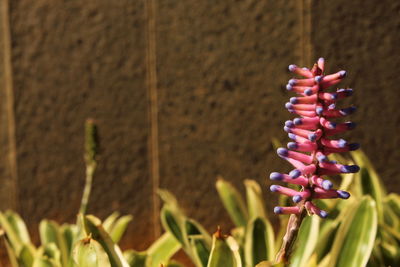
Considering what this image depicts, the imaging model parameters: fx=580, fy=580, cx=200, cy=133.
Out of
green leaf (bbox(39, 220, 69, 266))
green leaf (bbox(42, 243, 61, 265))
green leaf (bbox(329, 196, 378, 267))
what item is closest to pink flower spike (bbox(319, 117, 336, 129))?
green leaf (bbox(329, 196, 378, 267))

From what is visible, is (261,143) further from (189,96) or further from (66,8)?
(66,8)

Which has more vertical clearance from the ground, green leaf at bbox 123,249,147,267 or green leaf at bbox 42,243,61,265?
green leaf at bbox 123,249,147,267

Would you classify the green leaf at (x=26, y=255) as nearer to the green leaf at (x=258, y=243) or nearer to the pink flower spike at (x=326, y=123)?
the green leaf at (x=258, y=243)

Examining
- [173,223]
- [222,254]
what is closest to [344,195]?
[222,254]

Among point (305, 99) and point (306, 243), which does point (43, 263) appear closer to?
point (306, 243)

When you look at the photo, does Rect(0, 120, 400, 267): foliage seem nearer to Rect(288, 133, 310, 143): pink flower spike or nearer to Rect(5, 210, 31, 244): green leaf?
Rect(5, 210, 31, 244): green leaf

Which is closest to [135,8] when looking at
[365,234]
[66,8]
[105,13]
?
[105,13]
